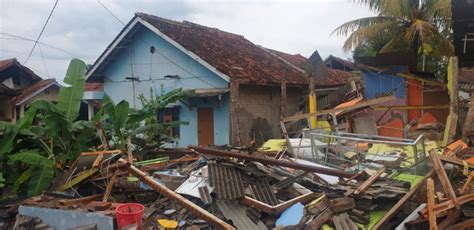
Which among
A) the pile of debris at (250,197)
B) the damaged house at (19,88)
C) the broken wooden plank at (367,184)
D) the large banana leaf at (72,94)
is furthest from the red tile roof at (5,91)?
the broken wooden plank at (367,184)

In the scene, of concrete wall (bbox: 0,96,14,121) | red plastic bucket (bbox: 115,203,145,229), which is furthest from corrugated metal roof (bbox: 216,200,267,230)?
concrete wall (bbox: 0,96,14,121)

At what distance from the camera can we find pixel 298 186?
22.3ft

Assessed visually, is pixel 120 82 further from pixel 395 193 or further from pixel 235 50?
pixel 395 193

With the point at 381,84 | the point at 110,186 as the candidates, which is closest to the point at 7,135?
the point at 110,186

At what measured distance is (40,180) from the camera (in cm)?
757

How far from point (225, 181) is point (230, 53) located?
11191 mm

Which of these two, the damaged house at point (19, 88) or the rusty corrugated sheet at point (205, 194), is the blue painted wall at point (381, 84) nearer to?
the rusty corrugated sheet at point (205, 194)

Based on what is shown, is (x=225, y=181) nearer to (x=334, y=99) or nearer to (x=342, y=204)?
(x=342, y=204)

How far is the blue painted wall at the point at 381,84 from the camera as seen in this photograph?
16250mm

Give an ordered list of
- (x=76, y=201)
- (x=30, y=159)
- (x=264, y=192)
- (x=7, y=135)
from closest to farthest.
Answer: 1. (x=264, y=192)
2. (x=76, y=201)
3. (x=30, y=159)
4. (x=7, y=135)

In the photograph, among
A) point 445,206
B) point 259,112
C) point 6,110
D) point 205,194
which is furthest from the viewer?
point 6,110

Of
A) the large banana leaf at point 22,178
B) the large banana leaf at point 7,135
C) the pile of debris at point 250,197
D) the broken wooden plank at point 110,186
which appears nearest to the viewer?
the pile of debris at point 250,197

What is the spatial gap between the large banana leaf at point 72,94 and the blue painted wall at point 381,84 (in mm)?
12352

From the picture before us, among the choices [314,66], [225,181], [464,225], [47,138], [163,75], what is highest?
[314,66]
